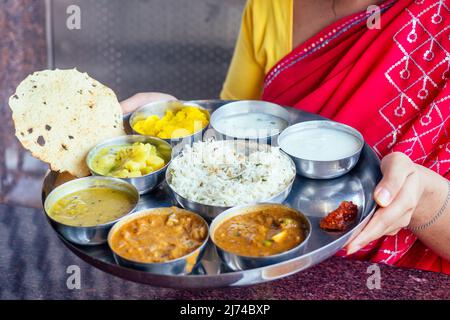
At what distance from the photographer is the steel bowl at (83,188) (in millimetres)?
1731

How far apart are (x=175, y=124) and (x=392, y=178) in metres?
0.91

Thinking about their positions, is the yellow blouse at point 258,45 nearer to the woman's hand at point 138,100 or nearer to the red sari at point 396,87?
the red sari at point 396,87

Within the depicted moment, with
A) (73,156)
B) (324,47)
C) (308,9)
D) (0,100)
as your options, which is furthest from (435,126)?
(0,100)

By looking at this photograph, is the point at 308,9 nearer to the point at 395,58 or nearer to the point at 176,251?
the point at 395,58

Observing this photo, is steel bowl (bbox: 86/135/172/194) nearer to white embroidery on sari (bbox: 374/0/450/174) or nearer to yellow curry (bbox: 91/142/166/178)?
yellow curry (bbox: 91/142/166/178)

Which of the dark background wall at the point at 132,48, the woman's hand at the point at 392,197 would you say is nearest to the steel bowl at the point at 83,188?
the woman's hand at the point at 392,197

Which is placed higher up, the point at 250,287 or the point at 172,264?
the point at 172,264

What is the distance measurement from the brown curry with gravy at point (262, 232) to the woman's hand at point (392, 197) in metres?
0.21

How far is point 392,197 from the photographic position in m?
1.79

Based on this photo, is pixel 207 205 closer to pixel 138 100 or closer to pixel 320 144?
pixel 320 144

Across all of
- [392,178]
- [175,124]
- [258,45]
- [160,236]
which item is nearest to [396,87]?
[392,178]

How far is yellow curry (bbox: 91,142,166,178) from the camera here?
2.02 metres

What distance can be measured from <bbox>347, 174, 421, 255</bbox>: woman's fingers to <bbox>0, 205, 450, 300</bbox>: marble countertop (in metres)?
0.21

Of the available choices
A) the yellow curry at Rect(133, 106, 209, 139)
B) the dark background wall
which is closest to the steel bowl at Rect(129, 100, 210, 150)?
the yellow curry at Rect(133, 106, 209, 139)
